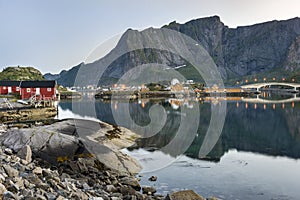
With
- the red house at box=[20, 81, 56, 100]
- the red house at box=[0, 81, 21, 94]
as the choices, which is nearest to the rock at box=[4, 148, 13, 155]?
the red house at box=[20, 81, 56, 100]

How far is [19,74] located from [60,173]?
416 ft

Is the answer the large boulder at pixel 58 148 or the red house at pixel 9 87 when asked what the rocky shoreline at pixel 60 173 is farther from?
the red house at pixel 9 87

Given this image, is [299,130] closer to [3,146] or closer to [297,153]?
[297,153]

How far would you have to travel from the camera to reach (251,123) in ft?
182

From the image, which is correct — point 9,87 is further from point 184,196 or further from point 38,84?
point 184,196

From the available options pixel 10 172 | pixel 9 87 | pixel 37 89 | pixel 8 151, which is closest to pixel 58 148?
pixel 8 151

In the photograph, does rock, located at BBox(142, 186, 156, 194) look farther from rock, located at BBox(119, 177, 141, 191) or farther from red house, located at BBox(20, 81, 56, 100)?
red house, located at BBox(20, 81, 56, 100)

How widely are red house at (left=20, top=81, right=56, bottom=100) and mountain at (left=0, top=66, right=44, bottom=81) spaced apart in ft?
152

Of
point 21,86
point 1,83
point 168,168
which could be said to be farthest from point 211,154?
point 1,83

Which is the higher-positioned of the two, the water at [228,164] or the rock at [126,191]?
the rock at [126,191]

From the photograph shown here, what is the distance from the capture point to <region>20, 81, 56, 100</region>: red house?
79.9 meters

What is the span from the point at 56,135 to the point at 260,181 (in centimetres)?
1518

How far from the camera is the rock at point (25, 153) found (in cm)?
1819

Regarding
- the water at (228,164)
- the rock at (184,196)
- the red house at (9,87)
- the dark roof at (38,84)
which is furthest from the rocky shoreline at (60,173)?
the red house at (9,87)
